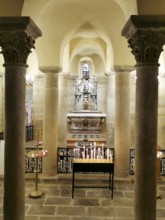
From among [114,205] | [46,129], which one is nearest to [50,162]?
[46,129]

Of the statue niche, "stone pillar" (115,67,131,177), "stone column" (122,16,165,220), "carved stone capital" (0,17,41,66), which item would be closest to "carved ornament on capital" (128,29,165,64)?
"stone column" (122,16,165,220)

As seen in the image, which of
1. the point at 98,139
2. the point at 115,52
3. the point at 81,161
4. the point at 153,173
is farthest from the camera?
the point at 98,139

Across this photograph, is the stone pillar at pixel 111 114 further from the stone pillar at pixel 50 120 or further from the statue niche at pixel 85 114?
the stone pillar at pixel 50 120

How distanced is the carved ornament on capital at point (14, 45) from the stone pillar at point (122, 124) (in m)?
4.17

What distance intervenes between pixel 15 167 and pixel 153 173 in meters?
2.26

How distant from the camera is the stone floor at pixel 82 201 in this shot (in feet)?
17.9

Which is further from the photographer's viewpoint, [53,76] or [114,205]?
[53,76]

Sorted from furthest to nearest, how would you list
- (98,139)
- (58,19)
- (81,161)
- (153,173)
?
(98,139)
(58,19)
(81,161)
(153,173)

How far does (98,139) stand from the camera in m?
13.6

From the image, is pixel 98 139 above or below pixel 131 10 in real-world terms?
below

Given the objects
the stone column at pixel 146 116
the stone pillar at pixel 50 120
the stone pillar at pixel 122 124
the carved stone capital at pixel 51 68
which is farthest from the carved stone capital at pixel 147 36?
the stone pillar at pixel 50 120

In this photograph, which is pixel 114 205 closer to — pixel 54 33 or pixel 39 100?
pixel 54 33


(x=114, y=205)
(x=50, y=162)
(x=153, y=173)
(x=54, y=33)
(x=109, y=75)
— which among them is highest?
(x=54, y=33)

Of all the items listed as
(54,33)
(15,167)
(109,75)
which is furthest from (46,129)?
(109,75)
